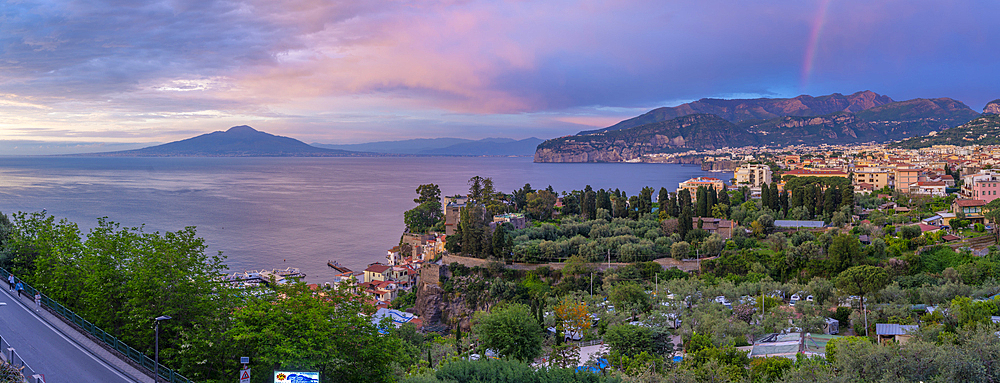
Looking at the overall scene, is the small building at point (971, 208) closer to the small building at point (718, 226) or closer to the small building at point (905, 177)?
the small building at point (718, 226)

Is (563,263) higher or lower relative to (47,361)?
lower

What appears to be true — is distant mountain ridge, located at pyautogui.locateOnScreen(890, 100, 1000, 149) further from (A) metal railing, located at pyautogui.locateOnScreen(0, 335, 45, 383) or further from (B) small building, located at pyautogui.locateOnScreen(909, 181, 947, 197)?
(A) metal railing, located at pyautogui.locateOnScreen(0, 335, 45, 383)

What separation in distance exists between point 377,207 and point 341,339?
202 feet

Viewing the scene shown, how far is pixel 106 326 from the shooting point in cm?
1202

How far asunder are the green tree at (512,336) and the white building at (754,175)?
51468 millimetres

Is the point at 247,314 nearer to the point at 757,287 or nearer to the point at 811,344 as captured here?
the point at 811,344

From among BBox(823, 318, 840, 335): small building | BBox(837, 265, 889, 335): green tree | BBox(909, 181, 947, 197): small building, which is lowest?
BBox(823, 318, 840, 335): small building

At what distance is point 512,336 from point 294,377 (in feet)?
25.8

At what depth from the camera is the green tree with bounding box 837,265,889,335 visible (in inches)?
814

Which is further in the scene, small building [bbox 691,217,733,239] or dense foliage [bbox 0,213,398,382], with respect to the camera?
small building [bbox 691,217,733,239]

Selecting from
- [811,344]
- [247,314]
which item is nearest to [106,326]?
[247,314]

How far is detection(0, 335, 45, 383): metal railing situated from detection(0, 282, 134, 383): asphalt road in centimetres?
12

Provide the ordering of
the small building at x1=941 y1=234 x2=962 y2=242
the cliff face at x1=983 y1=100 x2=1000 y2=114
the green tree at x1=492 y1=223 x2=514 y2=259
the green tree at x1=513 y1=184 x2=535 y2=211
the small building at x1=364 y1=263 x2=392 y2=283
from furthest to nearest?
the cliff face at x1=983 y1=100 x2=1000 y2=114
the green tree at x1=513 y1=184 x2=535 y2=211
the small building at x1=364 y1=263 x2=392 y2=283
the green tree at x1=492 y1=223 x2=514 y2=259
the small building at x1=941 y1=234 x2=962 y2=242

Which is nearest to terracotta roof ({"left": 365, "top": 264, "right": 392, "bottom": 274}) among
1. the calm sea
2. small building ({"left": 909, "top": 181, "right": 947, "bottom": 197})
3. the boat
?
the boat
